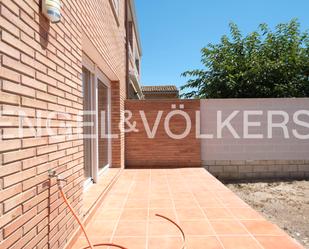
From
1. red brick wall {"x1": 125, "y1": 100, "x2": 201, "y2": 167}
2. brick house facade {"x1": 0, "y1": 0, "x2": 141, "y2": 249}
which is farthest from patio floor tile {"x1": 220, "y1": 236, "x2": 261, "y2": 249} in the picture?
red brick wall {"x1": 125, "y1": 100, "x2": 201, "y2": 167}

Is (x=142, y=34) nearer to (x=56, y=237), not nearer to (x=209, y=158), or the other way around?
(x=209, y=158)

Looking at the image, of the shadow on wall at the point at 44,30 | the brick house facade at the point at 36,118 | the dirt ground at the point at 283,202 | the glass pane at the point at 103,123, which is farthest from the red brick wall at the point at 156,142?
the shadow on wall at the point at 44,30

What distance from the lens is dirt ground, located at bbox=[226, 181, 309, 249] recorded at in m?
4.33

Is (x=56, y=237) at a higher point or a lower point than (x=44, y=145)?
lower

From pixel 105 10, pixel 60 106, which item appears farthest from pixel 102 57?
pixel 60 106

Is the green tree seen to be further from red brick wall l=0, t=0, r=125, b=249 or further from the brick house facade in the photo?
red brick wall l=0, t=0, r=125, b=249

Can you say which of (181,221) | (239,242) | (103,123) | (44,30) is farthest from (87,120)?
(239,242)

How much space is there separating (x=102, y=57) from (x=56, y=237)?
3.33 m

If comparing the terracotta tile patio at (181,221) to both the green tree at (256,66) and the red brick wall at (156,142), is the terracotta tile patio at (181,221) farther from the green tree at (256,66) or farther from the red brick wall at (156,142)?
the green tree at (256,66)

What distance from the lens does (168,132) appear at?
8.43 m

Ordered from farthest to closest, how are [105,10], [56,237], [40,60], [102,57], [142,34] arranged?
[142,34] → [105,10] → [102,57] → [56,237] → [40,60]

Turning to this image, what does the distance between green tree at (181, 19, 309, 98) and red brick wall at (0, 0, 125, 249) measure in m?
8.76

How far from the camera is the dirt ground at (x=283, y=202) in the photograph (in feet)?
14.2

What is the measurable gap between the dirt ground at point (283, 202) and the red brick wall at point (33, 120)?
3.19 metres
